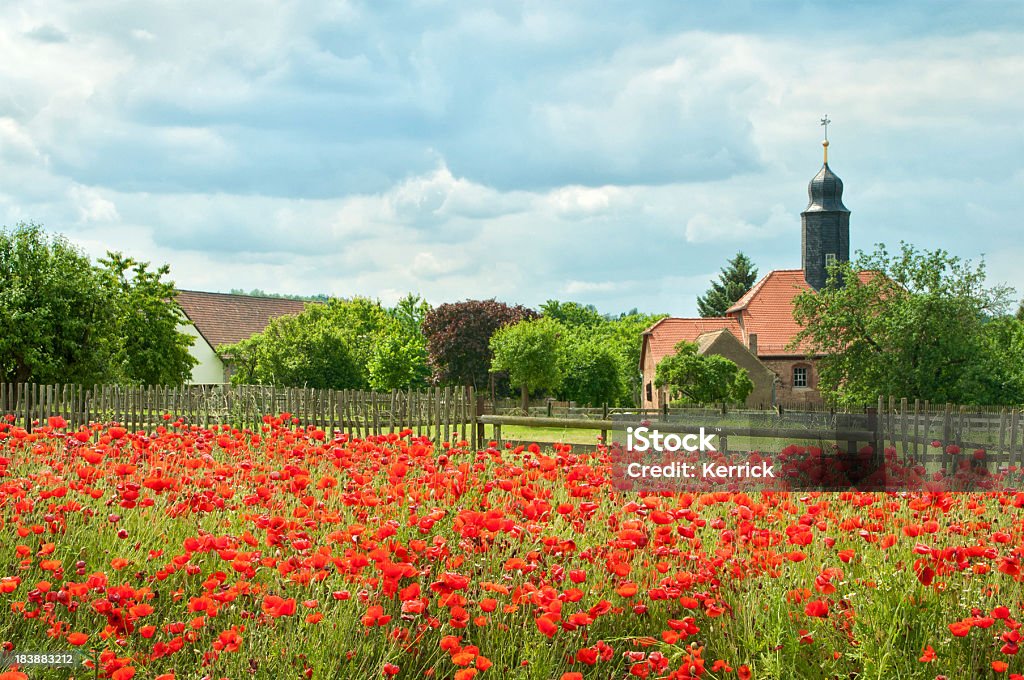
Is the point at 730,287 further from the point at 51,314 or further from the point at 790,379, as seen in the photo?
the point at 51,314

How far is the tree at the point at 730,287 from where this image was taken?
87.8m

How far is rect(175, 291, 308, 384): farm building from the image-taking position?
57.4 m

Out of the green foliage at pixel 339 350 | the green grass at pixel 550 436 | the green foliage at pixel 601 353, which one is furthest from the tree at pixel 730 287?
the green grass at pixel 550 436

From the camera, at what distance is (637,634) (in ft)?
15.9

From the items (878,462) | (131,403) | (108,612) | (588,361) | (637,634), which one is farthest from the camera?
(588,361)

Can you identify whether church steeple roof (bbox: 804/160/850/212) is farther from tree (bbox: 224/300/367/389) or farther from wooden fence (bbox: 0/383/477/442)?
wooden fence (bbox: 0/383/477/442)

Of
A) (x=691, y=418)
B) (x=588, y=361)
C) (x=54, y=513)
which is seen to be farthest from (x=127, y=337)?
(x=54, y=513)

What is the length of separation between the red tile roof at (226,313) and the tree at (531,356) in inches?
701

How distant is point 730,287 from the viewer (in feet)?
289

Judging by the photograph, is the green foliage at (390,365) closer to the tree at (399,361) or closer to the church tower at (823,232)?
the tree at (399,361)

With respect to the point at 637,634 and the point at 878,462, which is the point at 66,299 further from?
the point at 637,634

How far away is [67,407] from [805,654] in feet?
63.7

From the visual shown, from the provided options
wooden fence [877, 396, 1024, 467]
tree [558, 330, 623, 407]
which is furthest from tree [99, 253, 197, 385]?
wooden fence [877, 396, 1024, 467]

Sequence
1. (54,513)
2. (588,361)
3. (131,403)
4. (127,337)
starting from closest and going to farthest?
(54,513) → (131,403) → (127,337) → (588,361)
